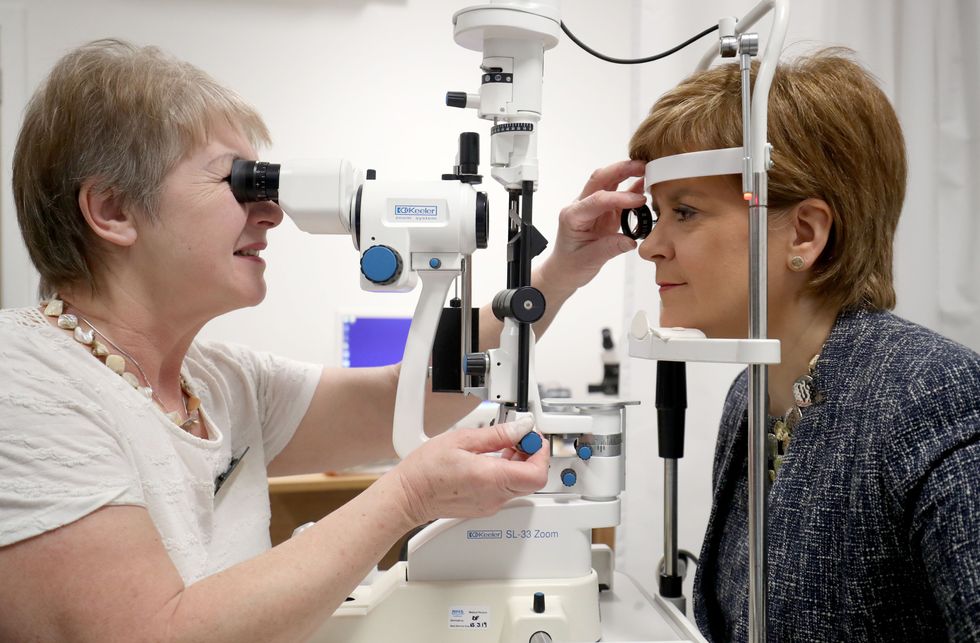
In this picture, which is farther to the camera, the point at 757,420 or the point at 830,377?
the point at 830,377

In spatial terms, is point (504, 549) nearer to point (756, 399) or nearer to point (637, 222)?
point (756, 399)

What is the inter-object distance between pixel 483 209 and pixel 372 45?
6.96 ft

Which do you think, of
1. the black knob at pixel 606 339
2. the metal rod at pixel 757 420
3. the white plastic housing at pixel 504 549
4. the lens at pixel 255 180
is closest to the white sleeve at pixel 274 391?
the lens at pixel 255 180

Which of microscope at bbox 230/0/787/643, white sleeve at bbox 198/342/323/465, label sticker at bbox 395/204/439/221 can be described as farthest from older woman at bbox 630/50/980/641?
white sleeve at bbox 198/342/323/465

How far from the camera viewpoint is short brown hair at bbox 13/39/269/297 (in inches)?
37.5

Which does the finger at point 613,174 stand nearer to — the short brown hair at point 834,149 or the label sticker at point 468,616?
the short brown hair at point 834,149

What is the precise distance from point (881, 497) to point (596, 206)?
547 mm

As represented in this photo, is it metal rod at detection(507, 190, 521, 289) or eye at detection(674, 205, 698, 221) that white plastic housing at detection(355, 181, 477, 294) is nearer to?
metal rod at detection(507, 190, 521, 289)

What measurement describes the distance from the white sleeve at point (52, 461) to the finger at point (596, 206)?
0.71 metres

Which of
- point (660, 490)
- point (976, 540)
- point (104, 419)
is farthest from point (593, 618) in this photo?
point (660, 490)

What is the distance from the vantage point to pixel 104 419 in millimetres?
844

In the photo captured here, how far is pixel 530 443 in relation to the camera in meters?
0.88

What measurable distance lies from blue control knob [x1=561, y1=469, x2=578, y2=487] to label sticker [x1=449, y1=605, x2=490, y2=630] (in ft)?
0.60

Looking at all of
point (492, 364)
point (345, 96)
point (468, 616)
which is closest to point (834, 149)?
point (492, 364)
